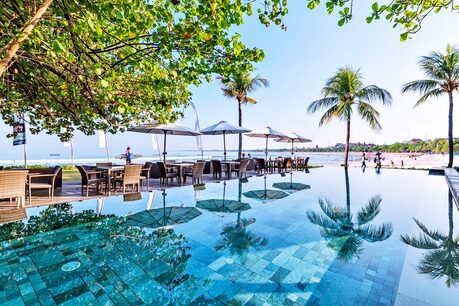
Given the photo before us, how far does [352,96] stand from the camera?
52.9ft

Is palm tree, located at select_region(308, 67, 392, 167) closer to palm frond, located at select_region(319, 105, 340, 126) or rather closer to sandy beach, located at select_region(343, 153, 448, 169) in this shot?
palm frond, located at select_region(319, 105, 340, 126)

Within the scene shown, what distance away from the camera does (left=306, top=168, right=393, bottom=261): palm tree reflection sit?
382 centimetres

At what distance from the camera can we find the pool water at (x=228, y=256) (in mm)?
2488

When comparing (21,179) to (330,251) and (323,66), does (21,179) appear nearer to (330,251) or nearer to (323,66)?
(330,251)

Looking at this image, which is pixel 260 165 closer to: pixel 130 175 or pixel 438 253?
pixel 130 175

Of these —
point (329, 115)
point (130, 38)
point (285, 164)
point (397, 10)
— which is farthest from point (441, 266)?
point (329, 115)

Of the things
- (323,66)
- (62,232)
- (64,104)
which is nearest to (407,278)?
(62,232)

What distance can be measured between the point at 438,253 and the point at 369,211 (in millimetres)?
2432

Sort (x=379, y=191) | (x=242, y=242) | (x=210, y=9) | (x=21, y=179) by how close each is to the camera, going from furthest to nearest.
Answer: (x=379, y=191)
(x=21, y=179)
(x=242, y=242)
(x=210, y=9)

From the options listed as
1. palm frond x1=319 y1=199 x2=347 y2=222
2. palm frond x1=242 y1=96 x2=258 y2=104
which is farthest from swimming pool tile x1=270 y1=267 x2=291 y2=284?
palm frond x1=242 y1=96 x2=258 y2=104

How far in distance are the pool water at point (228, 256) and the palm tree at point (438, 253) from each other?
0.02 metres

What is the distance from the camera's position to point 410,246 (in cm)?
384

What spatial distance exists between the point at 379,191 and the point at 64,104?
10466 millimetres

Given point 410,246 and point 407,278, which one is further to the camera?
point 410,246
